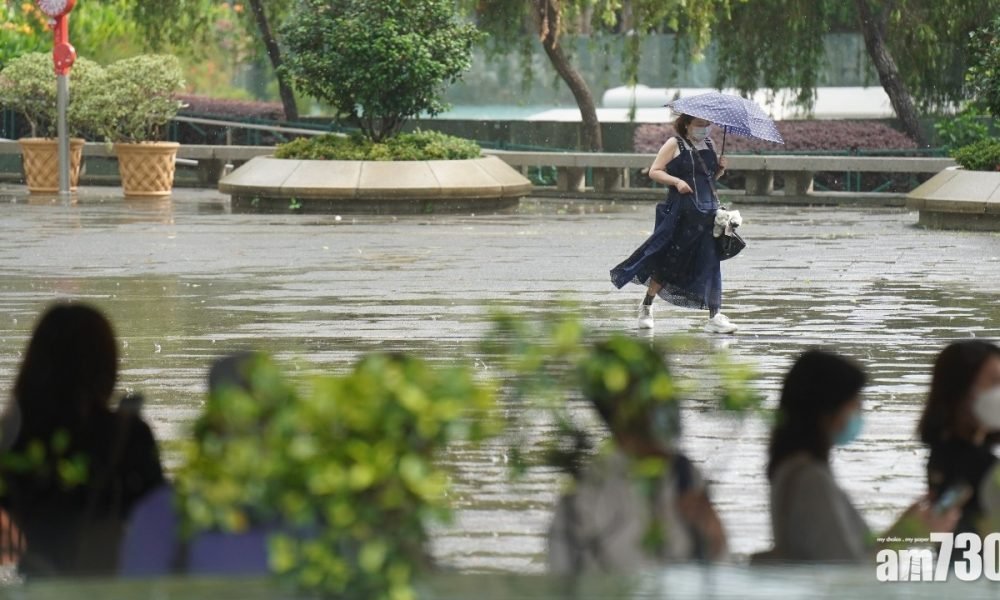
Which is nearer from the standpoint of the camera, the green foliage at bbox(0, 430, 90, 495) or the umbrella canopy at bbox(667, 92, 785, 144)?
the green foliage at bbox(0, 430, 90, 495)

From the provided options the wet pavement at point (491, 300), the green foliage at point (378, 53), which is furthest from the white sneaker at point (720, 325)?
the green foliage at point (378, 53)

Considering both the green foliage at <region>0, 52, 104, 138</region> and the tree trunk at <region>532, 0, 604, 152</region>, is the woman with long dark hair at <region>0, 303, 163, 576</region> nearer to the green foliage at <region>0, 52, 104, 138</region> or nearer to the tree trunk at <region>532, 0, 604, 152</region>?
the green foliage at <region>0, 52, 104, 138</region>

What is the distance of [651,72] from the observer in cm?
4638

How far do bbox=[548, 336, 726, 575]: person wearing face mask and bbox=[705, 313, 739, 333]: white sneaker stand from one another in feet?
28.6

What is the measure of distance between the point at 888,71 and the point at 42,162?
1444 cm

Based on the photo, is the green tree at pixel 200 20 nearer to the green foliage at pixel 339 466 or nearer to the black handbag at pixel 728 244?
the black handbag at pixel 728 244

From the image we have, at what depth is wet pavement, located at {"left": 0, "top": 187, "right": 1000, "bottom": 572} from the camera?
815 centimetres

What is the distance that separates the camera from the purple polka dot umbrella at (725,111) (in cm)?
1344

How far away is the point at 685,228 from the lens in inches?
544

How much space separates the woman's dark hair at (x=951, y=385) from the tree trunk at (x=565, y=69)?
26986 millimetres

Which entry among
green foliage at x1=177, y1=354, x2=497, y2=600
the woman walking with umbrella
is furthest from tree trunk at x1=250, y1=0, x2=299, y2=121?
green foliage at x1=177, y1=354, x2=497, y2=600

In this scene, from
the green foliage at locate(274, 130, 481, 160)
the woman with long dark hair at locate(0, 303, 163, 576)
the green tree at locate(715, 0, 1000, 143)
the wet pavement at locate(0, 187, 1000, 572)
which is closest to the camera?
the woman with long dark hair at locate(0, 303, 163, 576)

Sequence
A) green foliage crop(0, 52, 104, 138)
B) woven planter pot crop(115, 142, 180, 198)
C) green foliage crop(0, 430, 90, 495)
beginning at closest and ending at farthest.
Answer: green foliage crop(0, 430, 90, 495)
woven planter pot crop(115, 142, 180, 198)
green foliage crop(0, 52, 104, 138)

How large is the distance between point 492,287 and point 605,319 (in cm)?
220
